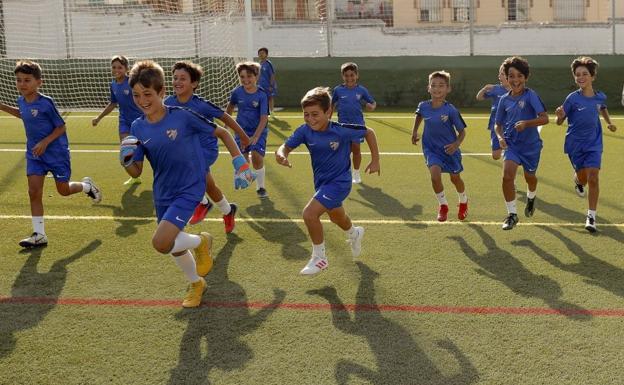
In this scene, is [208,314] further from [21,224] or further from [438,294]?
[21,224]

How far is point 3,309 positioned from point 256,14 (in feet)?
59.7

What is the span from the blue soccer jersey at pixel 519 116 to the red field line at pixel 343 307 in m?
2.53

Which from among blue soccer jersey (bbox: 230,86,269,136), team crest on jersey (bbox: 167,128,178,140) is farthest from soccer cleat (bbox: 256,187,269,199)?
team crest on jersey (bbox: 167,128,178,140)

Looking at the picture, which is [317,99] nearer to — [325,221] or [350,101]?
[325,221]

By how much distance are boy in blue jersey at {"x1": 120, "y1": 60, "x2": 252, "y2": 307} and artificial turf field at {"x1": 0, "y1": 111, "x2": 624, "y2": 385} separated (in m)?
0.56

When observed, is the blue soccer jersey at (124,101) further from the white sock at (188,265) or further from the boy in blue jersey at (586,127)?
the boy in blue jersey at (586,127)

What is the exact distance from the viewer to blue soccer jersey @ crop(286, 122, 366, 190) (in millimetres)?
5711

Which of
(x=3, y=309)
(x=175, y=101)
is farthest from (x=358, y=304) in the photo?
(x=175, y=101)

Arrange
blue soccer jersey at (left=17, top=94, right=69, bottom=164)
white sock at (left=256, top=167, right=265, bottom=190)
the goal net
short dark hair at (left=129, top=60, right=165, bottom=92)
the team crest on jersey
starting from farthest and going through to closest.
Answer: the goal net
white sock at (left=256, top=167, right=265, bottom=190)
blue soccer jersey at (left=17, top=94, right=69, bottom=164)
the team crest on jersey
short dark hair at (left=129, top=60, right=165, bottom=92)

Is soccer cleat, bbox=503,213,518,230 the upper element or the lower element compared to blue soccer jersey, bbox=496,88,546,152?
lower

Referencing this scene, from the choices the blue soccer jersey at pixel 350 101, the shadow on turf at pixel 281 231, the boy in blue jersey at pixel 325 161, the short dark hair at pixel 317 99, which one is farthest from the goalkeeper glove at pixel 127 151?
the blue soccer jersey at pixel 350 101

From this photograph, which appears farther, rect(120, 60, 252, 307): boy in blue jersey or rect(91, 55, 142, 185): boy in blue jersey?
rect(91, 55, 142, 185): boy in blue jersey

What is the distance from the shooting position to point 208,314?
508 centimetres

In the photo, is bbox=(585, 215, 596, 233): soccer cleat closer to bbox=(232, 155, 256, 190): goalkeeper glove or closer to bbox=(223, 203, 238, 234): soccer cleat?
bbox=(223, 203, 238, 234): soccer cleat
